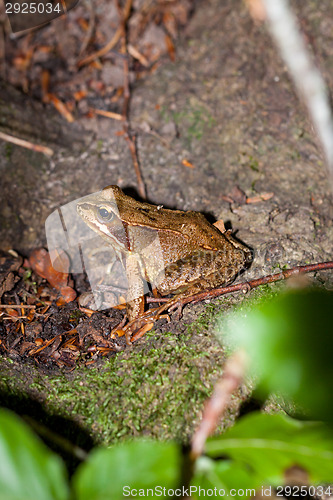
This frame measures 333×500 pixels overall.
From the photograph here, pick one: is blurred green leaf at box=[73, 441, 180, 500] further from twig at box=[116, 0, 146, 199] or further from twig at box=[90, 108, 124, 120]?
twig at box=[90, 108, 124, 120]

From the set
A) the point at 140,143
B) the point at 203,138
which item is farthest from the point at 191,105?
the point at 140,143

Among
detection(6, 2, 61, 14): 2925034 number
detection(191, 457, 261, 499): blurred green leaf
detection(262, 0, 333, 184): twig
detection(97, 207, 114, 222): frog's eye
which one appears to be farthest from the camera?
detection(6, 2, 61, 14): 2925034 number

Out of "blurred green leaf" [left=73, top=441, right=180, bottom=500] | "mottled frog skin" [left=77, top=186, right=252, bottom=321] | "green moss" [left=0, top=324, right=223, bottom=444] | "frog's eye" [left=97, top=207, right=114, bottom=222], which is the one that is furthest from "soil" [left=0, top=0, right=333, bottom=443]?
"blurred green leaf" [left=73, top=441, right=180, bottom=500]

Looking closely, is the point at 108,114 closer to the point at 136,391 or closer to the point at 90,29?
the point at 90,29

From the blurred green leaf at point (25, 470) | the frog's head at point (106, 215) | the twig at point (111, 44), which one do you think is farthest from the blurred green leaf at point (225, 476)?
the twig at point (111, 44)

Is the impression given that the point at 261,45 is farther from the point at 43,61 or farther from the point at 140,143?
the point at 43,61

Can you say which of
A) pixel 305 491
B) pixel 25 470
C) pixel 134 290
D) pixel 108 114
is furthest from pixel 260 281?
pixel 108 114

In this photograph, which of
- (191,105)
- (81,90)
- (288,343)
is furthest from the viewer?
(81,90)
